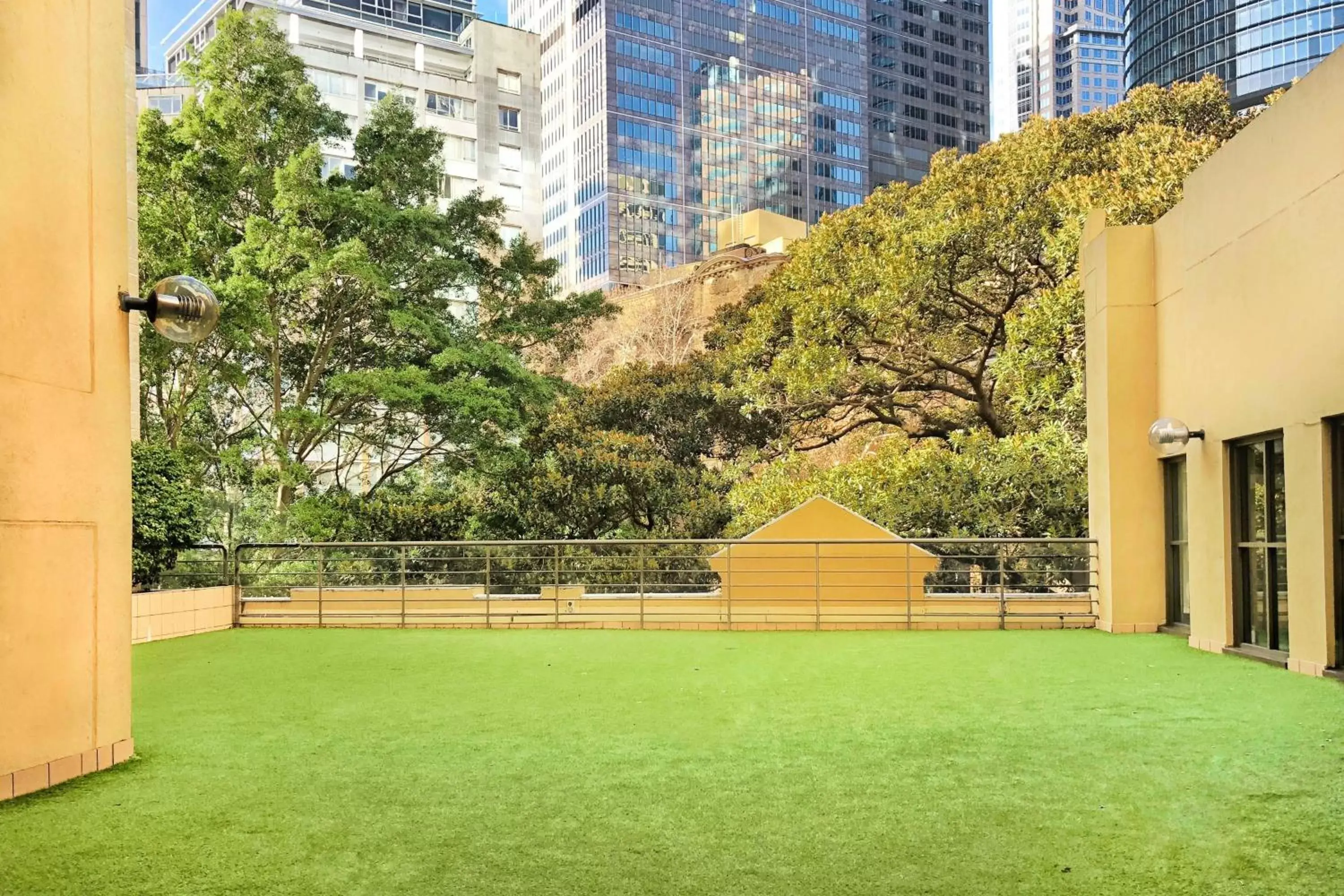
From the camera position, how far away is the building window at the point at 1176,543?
8875mm

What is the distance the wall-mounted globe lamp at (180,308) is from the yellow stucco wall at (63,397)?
0.21m

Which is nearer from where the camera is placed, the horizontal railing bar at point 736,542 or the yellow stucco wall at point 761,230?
the horizontal railing bar at point 736,542

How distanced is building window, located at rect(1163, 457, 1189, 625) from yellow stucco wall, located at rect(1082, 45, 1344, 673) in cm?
8

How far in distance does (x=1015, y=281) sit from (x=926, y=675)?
10189 mm

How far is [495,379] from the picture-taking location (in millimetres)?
16484

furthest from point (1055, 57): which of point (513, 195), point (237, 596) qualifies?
point (237, 596)

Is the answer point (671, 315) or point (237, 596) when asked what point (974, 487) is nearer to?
point (237, 596)

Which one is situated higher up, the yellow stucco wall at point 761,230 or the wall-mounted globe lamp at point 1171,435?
the yellow stucco wall at point 761,230

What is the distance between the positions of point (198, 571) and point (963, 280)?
10.9 metres

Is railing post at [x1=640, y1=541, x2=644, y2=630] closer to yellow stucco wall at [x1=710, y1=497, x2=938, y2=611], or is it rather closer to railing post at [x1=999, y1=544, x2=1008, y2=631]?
yellow stucco wall at [x1=710, y1=497, x2=938, y2=611]

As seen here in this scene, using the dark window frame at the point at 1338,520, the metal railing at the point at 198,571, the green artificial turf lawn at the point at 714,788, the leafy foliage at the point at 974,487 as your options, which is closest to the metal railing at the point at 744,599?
the metal railing at the point at 198,571

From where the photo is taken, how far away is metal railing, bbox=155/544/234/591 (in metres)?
10.6

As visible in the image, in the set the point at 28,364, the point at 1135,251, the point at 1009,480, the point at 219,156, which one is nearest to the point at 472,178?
the point at 219,156

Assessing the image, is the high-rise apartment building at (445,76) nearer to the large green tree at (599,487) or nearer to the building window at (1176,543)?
the large green tree at (599,487)
